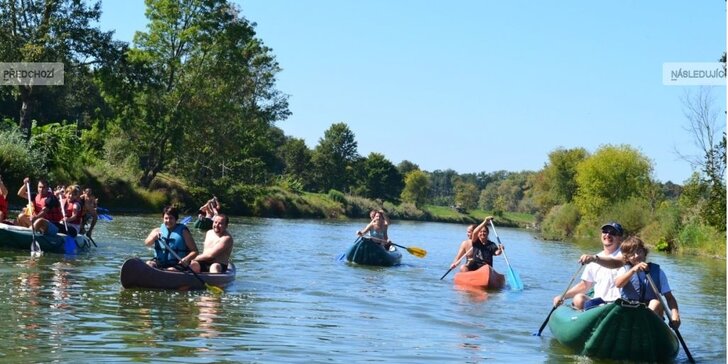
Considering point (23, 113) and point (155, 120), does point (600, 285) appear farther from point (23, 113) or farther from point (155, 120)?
point (155, 120)

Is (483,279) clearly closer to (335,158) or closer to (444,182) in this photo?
(335,158)

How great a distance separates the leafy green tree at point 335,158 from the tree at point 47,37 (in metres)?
53.3

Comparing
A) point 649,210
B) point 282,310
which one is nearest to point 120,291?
point 282,310

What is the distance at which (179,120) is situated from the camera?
138 feet

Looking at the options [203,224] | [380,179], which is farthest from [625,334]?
[380,179]

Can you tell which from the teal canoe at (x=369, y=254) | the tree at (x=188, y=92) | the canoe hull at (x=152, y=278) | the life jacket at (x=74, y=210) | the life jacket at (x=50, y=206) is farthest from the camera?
the tree at (x=188, y=92)

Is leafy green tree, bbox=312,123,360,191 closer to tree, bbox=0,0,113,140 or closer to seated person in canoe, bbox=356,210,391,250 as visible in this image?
tree, bbox=0,0,113,140

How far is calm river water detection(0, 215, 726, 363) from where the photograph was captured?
890 cm

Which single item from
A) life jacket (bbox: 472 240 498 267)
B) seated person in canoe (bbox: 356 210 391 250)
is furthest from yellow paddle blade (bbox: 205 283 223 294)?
seated person in canoe (bbox: 356 210 391 250)

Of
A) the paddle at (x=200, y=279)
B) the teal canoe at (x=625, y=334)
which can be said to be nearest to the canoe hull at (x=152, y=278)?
the paddle at (x=200, y=279)

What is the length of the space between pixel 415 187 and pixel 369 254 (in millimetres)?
83307

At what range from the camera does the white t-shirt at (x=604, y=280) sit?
936 cm

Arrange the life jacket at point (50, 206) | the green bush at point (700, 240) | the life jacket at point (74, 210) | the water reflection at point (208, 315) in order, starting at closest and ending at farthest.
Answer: the water reflection at point (208, 315) < the life jacket at point (50, 206) < the life jacket at point (74, 210) < the green bush at point (700, 240)

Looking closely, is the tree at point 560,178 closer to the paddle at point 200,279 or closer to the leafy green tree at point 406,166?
the leafy green tree at point 406,166
